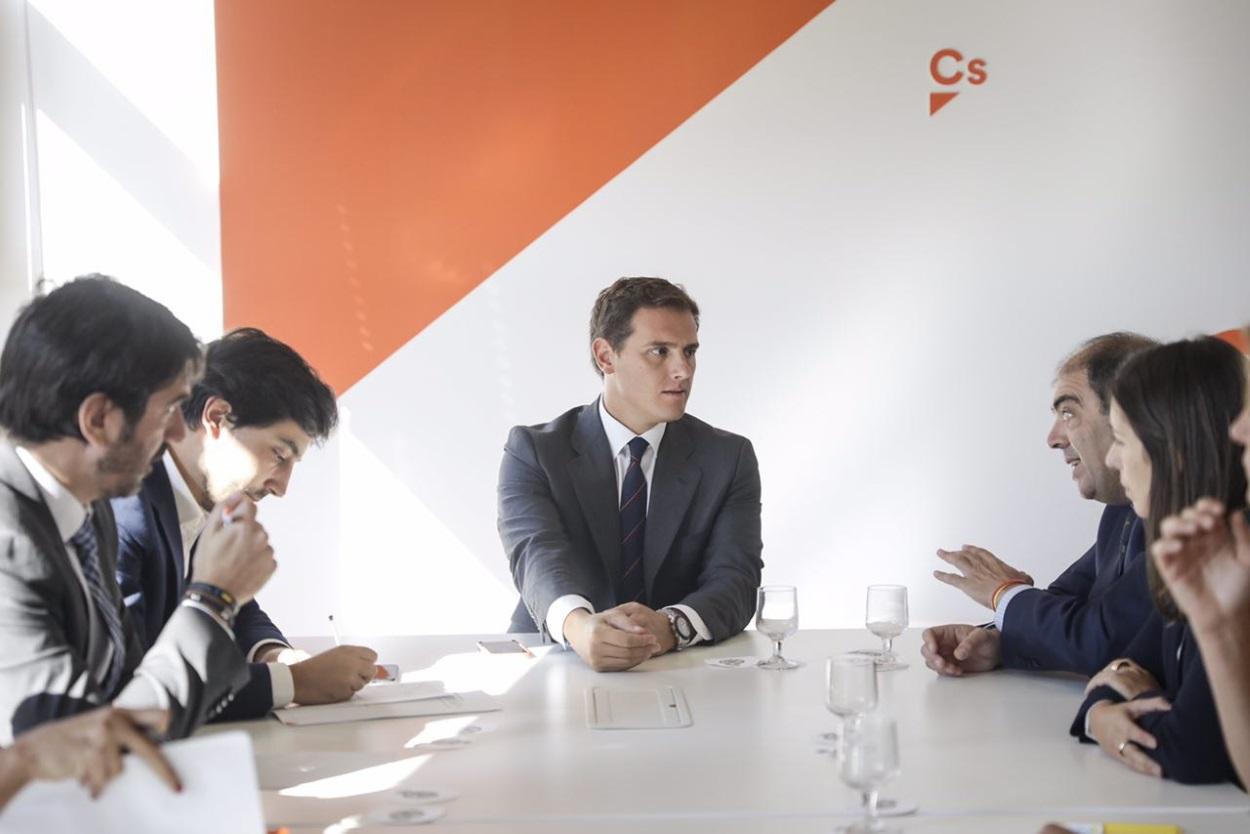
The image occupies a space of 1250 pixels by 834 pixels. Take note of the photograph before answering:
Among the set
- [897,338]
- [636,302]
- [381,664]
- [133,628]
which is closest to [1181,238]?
[897,338]

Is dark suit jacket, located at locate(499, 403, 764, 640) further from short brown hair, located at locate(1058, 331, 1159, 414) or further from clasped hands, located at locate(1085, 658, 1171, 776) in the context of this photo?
clasped hands, located at locate(1085, 658, 1171, 776)

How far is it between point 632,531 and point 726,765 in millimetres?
1494

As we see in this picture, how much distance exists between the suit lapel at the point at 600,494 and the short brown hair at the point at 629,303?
29cm

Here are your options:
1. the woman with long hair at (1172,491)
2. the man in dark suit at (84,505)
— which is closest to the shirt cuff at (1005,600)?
the woman with long hair at (1172,491)

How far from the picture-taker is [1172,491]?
1.97 metres

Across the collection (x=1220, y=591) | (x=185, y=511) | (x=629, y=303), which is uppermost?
(x=629, y=303)

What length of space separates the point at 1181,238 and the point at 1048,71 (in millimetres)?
795

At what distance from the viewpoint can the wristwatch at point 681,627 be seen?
9.49 ft

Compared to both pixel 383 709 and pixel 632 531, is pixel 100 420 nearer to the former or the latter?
pixel 383 709

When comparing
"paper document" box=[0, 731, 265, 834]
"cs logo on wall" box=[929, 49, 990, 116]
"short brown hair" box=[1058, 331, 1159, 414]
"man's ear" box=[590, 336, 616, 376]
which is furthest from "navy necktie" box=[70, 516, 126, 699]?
"cs logo on wall" box=[929, 49, 990, 116]

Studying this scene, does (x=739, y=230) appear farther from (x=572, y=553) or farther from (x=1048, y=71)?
(x=572, y=553)

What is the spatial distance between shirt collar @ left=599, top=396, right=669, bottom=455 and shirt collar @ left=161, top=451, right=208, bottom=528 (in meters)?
1.18

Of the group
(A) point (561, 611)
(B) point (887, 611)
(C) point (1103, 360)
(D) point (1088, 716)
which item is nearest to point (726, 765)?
(D) point (1088, 716)

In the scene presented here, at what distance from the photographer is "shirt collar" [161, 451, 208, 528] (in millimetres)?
2535
